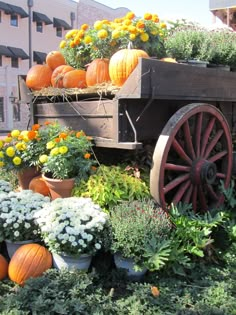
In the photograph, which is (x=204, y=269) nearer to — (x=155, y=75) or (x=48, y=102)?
(x=155, y=75)

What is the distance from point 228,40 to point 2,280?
11.6ft

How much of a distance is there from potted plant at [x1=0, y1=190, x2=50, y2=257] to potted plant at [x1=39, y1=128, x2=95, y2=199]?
28cm

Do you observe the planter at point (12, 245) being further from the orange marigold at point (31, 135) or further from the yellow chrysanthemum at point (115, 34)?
the yellow chrysanthemum at point (115, 34)

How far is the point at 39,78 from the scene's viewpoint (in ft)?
14.4

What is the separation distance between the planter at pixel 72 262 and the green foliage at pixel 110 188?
20.7 inches

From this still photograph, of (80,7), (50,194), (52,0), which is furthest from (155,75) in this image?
(80,7)

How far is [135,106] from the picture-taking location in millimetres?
3498

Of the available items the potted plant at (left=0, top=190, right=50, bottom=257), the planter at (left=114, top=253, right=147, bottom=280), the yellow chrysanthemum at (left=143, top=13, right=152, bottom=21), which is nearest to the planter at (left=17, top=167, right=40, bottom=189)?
the potted plant at (left=0, top=190, right=50, bottom=257)

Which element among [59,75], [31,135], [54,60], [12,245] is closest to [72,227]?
[12,245]

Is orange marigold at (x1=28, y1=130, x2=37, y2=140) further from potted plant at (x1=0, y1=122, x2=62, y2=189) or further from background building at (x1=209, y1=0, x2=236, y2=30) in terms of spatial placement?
background building at (x1=209, y1=0, x2=236, y2=30)

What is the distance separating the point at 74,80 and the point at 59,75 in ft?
0.63

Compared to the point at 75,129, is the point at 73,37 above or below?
above

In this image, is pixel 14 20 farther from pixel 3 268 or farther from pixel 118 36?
pixel 3 268

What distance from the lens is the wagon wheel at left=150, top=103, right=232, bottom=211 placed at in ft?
11.1
